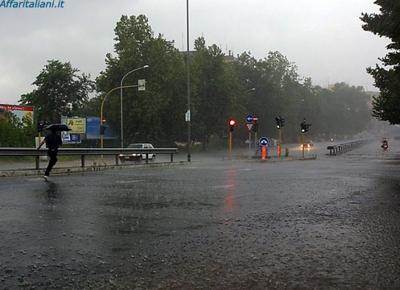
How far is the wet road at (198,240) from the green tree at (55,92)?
223 ft

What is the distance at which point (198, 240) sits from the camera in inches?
264

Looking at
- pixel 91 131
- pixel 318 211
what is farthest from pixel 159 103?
pixel 318 211

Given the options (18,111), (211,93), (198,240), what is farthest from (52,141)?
(211,93)

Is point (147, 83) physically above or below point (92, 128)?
above

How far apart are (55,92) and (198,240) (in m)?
74.5

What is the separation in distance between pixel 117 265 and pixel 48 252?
3.32 feet

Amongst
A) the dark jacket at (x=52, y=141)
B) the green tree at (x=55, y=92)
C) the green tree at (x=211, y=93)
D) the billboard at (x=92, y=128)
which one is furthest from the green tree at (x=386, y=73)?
the green tree at (x=55, y=92)

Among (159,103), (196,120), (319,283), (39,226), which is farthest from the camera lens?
(196,120)

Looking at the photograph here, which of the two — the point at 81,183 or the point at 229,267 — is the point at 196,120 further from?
the point at 229,267

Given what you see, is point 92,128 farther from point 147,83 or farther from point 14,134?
point 14,134

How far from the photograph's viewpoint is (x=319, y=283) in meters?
4.88

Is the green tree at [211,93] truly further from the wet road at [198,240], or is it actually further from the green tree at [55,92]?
the wet road at [198,240]

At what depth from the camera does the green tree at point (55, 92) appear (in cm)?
7625

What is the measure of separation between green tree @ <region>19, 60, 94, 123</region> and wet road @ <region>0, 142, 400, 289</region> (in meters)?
67.9
